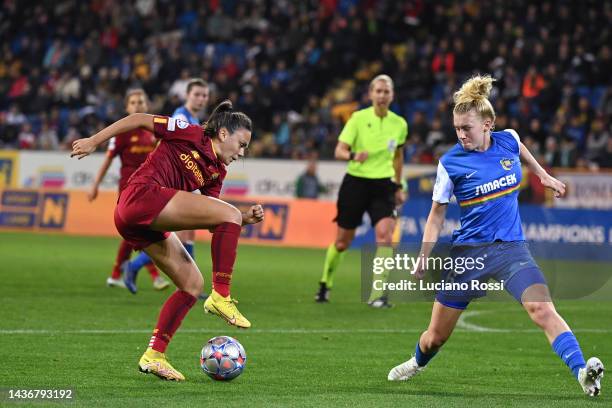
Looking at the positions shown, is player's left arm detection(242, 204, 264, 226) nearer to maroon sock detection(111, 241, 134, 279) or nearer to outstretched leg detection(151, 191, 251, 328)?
outstretched leg detection(151, 191, 251, 328)

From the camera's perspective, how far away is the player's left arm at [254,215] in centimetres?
736

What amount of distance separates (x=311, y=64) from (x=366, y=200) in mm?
15571

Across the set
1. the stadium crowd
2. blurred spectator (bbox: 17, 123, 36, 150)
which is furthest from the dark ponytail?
blurred spectator (bbox: 17, 123, 36, 150)

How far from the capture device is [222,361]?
7.56 m

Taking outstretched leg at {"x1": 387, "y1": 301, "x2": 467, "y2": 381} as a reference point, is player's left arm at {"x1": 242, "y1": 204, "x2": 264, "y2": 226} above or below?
above

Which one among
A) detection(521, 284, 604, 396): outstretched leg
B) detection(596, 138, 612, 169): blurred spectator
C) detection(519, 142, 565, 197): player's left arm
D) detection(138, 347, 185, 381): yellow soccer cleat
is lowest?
detection(138, 347, 185, 381): yellow soccer cleat

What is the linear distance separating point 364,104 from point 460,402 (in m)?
19.0

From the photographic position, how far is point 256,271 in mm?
16844

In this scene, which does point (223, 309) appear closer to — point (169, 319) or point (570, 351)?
point (169, 319)

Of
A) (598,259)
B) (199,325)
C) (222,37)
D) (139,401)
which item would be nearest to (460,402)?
(139,401)

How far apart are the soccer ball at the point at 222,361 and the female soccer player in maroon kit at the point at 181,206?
0.66 ft

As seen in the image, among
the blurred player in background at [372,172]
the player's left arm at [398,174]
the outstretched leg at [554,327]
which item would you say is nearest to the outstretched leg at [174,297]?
the outstretched leg at [554,327]

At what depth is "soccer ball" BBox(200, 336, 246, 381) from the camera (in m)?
7.55

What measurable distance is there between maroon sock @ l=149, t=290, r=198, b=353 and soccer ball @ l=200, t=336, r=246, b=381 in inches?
10.9
